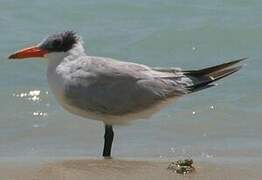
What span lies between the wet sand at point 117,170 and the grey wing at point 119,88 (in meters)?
0.61

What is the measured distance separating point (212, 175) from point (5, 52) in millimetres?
5128

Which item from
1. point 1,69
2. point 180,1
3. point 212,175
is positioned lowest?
point 212,175

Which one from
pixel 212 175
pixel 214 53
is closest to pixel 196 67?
pixel 214 53

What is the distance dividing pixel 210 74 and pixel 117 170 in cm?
149

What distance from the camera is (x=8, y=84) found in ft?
31.8

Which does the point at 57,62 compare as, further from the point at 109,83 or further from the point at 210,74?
the point at 210,74

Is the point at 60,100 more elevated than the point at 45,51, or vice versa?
the point at 45,51

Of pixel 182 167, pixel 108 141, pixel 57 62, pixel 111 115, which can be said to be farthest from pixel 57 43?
pixel 182 167

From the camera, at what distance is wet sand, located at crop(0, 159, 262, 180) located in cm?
600

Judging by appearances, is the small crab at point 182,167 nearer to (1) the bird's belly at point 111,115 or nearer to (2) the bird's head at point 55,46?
(1) the bird's belly at point 111,115

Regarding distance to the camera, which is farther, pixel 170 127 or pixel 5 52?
pixel 5 52

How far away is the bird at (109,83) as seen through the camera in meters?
7.08

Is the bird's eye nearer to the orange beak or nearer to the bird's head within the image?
the bird's head

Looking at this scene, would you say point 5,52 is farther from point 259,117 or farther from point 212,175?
point 212,175
